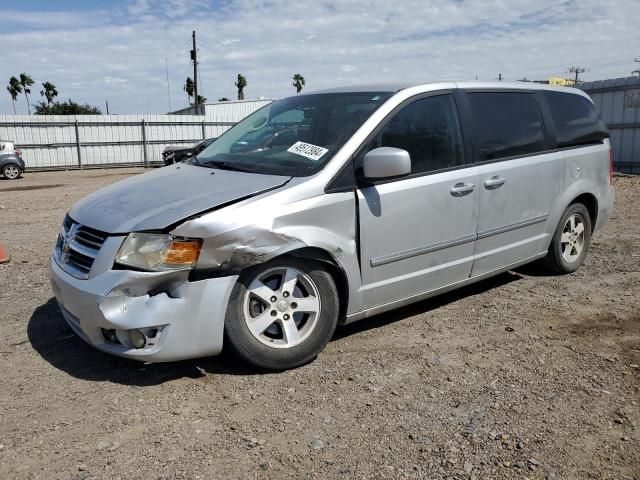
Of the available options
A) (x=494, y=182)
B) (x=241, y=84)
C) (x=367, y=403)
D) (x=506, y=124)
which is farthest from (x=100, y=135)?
(x=241, y=84)

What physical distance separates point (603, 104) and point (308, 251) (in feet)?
49.7

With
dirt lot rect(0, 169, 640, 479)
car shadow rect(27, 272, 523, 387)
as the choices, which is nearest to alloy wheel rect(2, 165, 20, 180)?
dirt lot rect(0, 169, 640, 479)

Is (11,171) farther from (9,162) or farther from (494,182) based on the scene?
(494,182)

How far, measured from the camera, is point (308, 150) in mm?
3857

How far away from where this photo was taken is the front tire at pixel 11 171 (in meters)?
19.5

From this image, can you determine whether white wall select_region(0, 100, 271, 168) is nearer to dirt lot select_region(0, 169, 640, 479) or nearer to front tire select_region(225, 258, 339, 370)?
dirt lot select_region(0, 169, 640, 479)

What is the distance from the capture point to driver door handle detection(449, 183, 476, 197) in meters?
4.16

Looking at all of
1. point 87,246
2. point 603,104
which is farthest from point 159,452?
point 603,104

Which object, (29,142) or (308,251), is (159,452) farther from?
(29,142)

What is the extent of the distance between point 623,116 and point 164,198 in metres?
15.1

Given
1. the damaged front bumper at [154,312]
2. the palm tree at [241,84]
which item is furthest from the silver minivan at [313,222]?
the palm tree at [241,84]

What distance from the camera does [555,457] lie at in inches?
104

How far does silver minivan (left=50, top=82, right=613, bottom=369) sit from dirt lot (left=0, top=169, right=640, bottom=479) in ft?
0.91

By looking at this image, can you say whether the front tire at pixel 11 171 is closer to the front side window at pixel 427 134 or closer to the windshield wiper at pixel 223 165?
the windshield wiper at pixel 223 165
